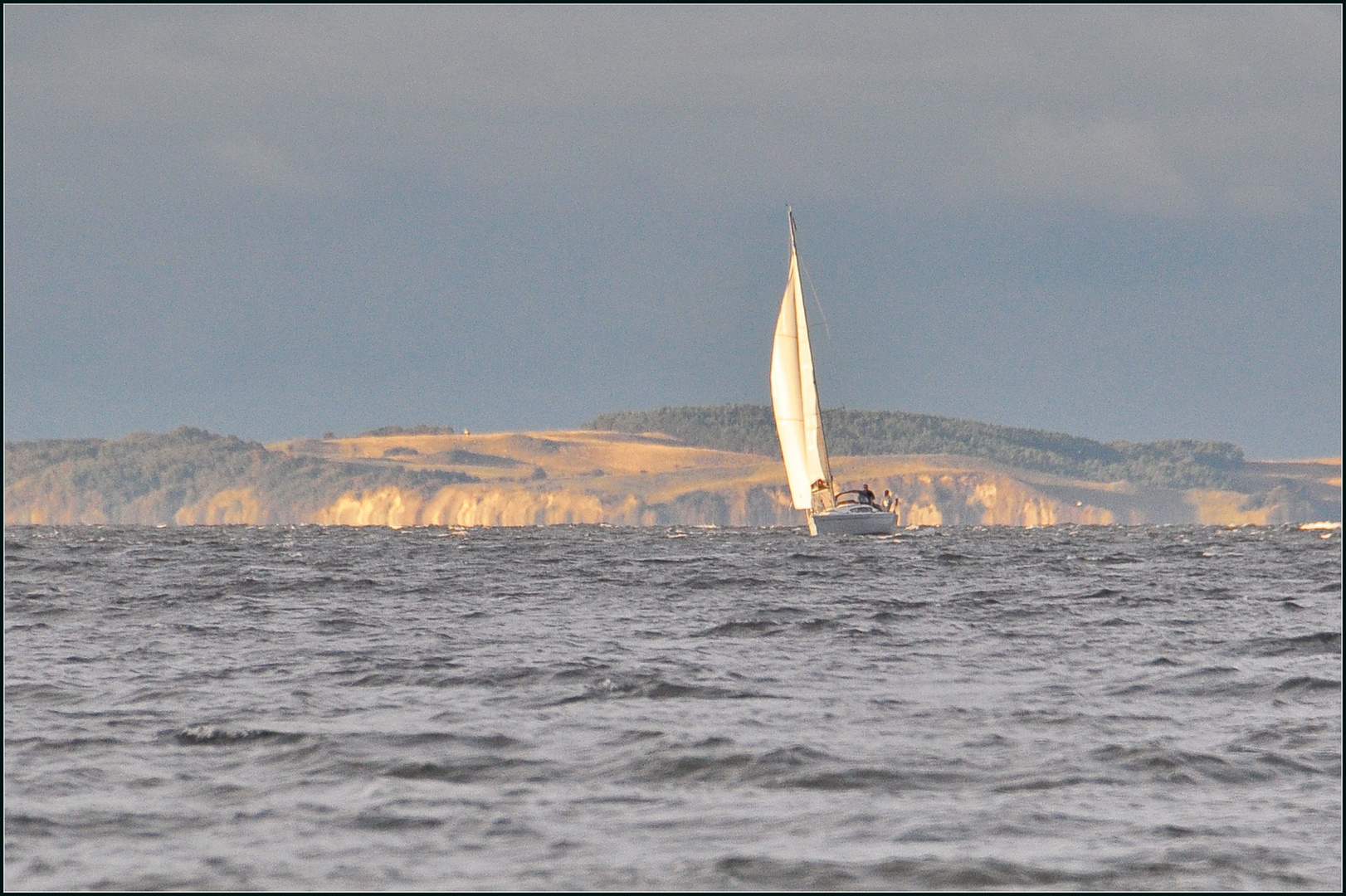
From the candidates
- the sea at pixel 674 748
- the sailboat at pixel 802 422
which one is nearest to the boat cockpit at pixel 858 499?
the sailboat at pixel 802 422

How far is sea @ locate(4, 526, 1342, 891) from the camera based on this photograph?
10.7m

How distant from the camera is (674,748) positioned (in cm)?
1487

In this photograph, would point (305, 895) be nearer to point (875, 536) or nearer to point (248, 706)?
point (248, 706)

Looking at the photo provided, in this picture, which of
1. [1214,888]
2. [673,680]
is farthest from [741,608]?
[1214,888]

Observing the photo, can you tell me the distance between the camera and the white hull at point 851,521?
88062mm

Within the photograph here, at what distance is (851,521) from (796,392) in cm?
769

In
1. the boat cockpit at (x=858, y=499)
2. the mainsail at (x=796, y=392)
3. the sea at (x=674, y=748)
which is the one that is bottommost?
the sea at (x=674, y=748)

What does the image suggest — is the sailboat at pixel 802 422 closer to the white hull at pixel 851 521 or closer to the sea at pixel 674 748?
the white hull at pixel 851 521

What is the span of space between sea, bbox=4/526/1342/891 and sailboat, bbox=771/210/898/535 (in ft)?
182

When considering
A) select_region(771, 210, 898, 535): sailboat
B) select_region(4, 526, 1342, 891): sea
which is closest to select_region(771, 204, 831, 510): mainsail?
select_region(771, 210, 898, 535): sailboat

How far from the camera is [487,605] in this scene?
3394 cm

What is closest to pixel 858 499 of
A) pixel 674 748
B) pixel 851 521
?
pixel 851 521

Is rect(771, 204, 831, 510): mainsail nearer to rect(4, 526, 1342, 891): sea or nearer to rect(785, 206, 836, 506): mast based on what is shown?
rect(785, 206, 836, 506): mast

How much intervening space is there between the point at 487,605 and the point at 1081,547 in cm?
5293
